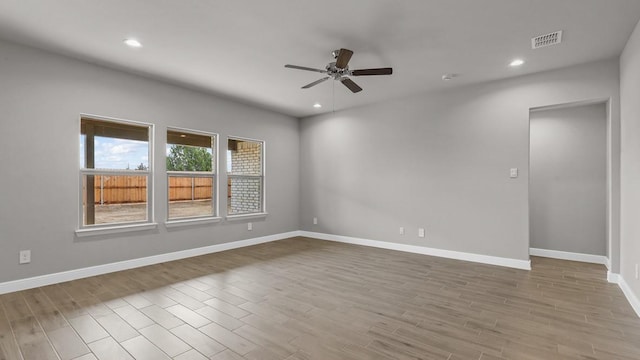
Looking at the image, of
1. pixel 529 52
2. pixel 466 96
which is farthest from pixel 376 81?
pixel 529 52

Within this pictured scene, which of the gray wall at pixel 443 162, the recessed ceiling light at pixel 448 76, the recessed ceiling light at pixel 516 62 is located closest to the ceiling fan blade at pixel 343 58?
the recessed ceiling light at pixel 448 76

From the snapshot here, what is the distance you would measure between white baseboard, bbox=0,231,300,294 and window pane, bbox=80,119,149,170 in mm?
1296

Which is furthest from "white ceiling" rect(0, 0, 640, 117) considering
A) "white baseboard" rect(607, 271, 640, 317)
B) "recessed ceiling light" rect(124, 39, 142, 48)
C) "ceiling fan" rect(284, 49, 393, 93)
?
"white baseboard" rect(607, 271, 640, 317)

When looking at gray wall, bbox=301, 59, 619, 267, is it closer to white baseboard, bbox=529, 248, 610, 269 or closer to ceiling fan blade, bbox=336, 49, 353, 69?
white baseboard, bbox=529, 248, 610, 269

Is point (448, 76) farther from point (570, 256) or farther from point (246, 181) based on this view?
point (246, 181)

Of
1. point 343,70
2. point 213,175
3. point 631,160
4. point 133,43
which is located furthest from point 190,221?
point 631,160

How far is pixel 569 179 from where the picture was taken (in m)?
4.67

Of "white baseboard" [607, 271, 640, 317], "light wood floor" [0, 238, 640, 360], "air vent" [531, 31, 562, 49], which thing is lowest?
"light wood floor" [0, 238, 640, 360]

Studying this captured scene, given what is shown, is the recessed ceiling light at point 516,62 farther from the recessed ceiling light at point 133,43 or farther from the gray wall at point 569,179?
the recessed ceiling light at point 133,43

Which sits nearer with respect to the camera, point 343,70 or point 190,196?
point 343,70

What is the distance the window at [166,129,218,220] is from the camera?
471 centimetres

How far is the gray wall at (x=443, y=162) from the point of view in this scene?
13.6 ft

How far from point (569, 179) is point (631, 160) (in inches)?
74.8

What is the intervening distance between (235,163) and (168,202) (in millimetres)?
1465
